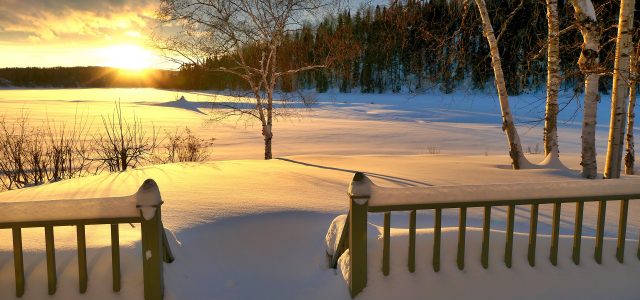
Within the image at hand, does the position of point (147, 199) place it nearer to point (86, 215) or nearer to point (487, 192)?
point (86, 215)

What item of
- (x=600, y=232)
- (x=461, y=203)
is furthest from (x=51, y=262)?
(x=600, y=232)

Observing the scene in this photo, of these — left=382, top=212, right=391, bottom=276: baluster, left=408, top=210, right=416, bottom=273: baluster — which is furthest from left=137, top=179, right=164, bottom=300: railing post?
left=408, top=210, right=416, bottom=273: baluster

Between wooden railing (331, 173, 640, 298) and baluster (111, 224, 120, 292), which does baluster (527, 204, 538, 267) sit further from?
baluster (111, 224, 120, 292)

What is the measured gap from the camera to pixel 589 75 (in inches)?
291

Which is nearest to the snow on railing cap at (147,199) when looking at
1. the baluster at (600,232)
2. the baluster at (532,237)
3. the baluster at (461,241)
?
the baluster at (461,241)

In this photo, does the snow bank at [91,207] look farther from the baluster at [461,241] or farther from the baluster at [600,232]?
the baluster at [600,232]

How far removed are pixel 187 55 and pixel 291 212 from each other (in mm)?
9734

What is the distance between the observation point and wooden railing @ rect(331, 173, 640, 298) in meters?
3.14

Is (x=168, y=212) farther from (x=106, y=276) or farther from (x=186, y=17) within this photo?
(x=186, y=17)

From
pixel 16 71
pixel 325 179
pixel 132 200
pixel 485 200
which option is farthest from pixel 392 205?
pixel 16 71

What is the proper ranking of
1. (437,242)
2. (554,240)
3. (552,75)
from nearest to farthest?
1. (437,242)
2. (554,240)
3. (552,75)

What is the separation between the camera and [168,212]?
16.0 feet

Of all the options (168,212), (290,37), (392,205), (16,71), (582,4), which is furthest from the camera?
(16,71)

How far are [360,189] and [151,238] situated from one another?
152 centimetres
